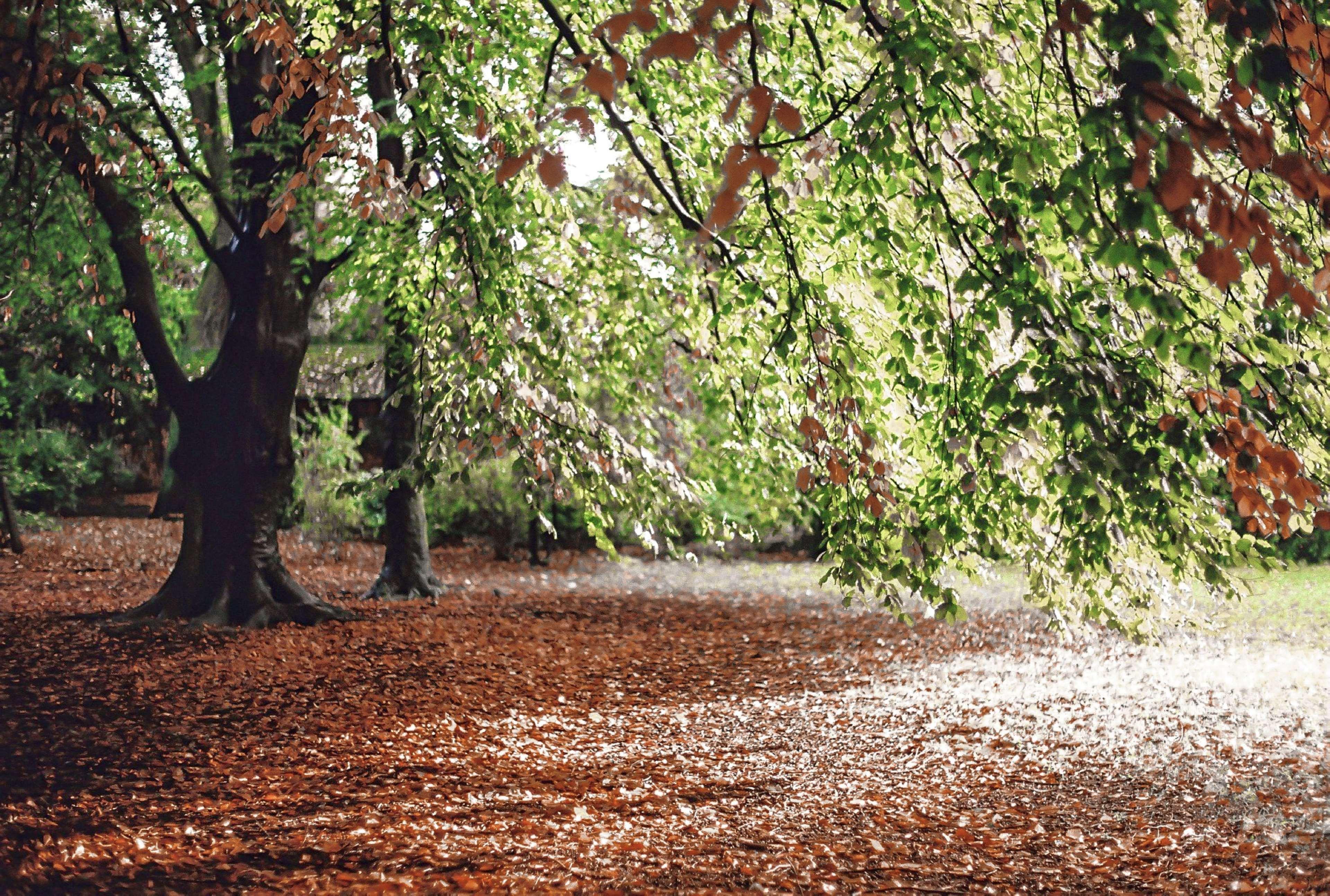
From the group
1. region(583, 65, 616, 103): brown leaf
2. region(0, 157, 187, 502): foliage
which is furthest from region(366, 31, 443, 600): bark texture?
region(583, 65, 616, 103): brown leaf

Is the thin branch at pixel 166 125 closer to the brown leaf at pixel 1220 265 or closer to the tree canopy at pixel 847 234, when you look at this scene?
the tree canopy at pixel 847 234

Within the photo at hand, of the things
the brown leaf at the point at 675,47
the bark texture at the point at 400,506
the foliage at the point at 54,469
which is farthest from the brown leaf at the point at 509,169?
the foliage at the point at 54,469

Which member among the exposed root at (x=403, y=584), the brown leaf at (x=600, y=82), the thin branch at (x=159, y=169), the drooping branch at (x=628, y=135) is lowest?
the exposed root at (x=403, y=584)

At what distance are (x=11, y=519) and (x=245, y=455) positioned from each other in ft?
20.5

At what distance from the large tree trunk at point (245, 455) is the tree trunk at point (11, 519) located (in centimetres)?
542

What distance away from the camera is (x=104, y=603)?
909 cm

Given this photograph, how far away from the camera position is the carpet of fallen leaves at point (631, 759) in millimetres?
4012

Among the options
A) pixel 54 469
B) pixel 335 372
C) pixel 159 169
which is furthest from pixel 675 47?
pixel 54 469

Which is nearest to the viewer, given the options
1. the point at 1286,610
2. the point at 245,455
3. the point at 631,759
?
the point at 631,759

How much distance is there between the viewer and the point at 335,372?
15812 mm

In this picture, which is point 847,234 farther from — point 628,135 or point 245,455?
point 245,455

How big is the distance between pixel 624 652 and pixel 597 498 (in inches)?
74.1

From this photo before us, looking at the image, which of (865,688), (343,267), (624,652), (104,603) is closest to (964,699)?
(865,688)

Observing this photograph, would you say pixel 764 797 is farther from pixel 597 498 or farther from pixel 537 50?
pixel 537 50
